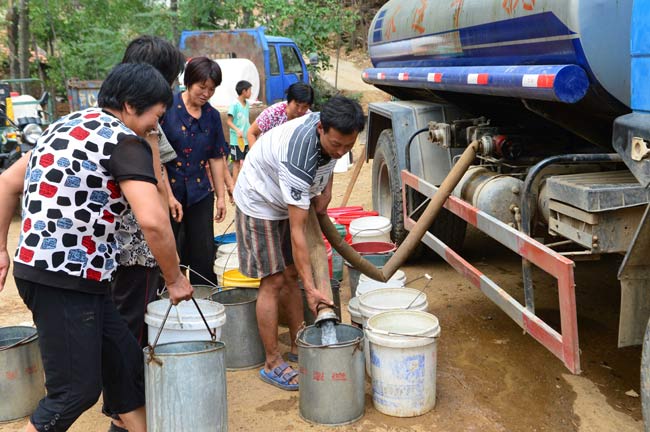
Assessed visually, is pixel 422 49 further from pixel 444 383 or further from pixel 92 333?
pixel 92 333

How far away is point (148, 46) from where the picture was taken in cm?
A: 364

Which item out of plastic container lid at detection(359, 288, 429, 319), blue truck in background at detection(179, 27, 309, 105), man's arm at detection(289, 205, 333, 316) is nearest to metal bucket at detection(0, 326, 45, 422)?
man's arm at detection(289, 205, 333, 316)

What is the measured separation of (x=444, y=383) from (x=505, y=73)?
176cm

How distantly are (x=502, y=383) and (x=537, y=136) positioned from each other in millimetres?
1668

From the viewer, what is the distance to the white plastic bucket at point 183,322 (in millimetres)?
3523

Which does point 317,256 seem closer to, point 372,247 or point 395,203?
point 372,247

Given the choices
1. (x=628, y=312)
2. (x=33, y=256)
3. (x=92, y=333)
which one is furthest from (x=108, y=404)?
(x=628, y=312)

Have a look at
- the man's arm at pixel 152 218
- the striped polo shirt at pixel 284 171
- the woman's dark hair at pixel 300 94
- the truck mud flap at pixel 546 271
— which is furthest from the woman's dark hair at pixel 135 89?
the woman's dark hair at pixel 300 94

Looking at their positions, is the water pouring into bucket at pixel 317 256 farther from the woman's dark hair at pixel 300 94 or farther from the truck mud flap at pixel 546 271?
the woman's dark hair at pixel 300 94

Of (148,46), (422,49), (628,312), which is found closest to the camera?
(628,312)

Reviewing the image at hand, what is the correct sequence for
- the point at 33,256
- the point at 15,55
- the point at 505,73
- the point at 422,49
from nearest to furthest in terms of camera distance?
1. the point at 33,256
2. the point at 505,73
3. the point at 422,49
4. the point at 15,55

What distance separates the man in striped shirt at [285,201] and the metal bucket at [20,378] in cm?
120

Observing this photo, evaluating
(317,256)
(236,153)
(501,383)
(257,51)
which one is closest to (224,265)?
(317,256)

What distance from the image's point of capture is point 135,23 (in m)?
20.4
